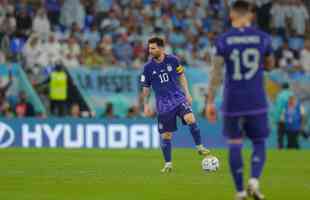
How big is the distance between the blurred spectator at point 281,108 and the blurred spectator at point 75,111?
248 inches

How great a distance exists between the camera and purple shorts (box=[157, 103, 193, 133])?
1856 centimetres

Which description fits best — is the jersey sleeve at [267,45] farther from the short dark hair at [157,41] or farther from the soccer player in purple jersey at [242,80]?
the short dark hair at [157,41]

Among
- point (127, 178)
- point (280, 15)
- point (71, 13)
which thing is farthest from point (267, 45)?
point (280, 15)

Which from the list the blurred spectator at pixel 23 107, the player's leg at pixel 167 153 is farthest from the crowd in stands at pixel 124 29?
the player's leg at pixel 167 153

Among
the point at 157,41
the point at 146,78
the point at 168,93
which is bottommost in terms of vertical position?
the point at 168,93

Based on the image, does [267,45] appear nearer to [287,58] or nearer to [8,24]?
[8,24]

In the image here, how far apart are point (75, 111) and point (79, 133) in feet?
3.59

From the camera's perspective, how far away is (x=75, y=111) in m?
30.8

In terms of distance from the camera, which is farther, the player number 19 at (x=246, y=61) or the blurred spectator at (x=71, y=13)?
the blurred spectator at (x=71, y=13)

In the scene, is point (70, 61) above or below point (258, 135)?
below

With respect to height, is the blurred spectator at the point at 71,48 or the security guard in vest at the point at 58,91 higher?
the blurred spectator at the point at 71,48

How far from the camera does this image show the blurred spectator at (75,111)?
101ft

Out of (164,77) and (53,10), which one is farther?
(53,10)

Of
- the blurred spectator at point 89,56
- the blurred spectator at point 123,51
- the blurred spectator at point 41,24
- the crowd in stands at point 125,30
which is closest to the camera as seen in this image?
the crowd in stands at point 125,30
